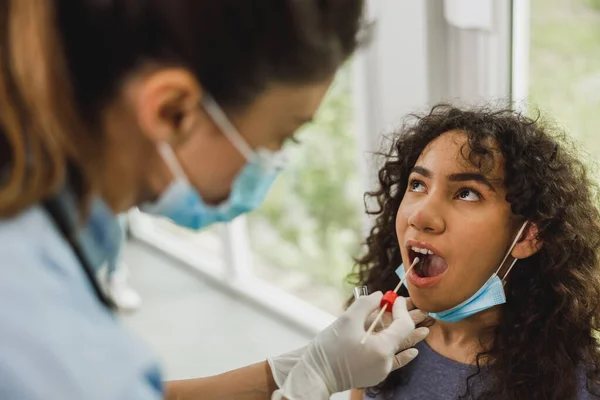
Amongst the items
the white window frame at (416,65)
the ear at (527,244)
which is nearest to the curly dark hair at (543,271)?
the ear at (527,244)

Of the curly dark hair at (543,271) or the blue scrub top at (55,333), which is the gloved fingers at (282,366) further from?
the blue scrub top at (55,333)

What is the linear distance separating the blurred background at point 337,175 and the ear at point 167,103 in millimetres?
697

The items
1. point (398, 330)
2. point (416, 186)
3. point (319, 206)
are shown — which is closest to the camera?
point (398, 330)

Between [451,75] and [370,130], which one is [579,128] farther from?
[370,130]

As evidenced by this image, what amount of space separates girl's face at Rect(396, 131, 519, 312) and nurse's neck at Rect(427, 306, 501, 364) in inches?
3.9

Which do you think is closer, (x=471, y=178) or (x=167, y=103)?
(x=167, y=103)

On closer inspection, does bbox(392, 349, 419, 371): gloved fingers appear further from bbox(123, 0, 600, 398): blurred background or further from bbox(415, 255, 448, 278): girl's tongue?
bbox(123, 0, 600, 398): blurred background

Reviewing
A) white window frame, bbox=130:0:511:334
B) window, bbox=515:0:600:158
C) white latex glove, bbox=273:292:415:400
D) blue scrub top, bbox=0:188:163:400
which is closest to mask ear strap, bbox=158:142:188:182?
blue scrub top, bbox=0:188:163:400

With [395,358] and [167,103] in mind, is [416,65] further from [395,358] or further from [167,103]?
[167,103]

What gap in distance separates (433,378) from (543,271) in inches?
12.5

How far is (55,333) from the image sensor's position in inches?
29.2

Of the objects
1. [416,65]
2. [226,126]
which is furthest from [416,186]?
[226,126]

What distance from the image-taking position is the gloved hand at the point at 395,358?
137cm

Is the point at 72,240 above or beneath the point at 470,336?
above
